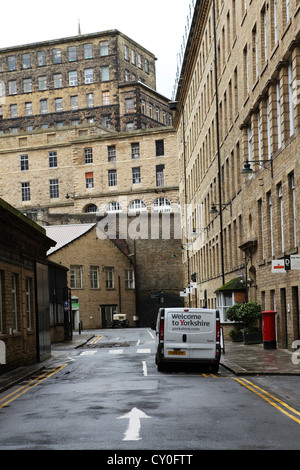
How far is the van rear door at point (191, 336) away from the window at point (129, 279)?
60040 mm

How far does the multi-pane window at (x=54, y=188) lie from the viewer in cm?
9775

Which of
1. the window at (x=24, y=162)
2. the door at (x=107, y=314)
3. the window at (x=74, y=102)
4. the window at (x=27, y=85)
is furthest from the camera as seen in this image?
the window at (x=27, y=85)

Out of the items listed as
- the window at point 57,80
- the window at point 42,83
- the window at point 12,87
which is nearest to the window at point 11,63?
the window at point 12,87

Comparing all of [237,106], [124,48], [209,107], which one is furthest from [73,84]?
[237,106]

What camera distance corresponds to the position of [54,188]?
3856 inches

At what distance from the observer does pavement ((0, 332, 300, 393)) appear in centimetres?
2028

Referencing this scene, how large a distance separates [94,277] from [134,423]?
65.7m

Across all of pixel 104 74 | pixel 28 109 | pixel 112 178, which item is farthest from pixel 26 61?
pixel 112 178

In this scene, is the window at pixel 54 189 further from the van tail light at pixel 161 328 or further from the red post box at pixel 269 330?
the van tail light at pixel 161 328

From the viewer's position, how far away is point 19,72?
111 meters

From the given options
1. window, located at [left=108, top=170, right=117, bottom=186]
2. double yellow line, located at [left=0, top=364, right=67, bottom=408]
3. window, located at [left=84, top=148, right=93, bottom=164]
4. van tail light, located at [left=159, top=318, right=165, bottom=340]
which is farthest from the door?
van tail light, located at [left=159, top=318, right=165, bottom=340]

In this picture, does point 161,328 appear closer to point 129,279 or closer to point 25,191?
point 129,279
